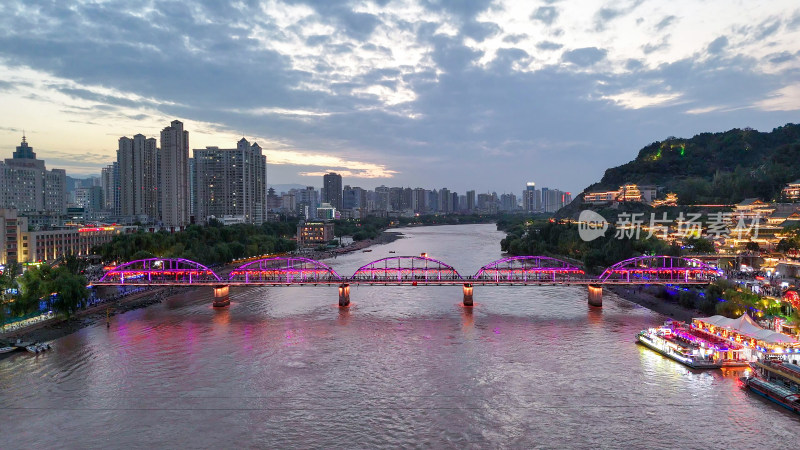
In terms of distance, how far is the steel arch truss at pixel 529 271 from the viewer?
35100 mm

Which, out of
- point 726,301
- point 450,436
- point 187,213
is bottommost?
point 450,436

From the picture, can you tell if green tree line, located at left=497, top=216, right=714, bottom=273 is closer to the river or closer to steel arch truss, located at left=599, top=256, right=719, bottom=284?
steel arch truss, located at left=599, top=256, right=719, bottom=284

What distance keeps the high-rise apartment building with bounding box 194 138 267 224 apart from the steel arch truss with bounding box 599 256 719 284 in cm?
8324

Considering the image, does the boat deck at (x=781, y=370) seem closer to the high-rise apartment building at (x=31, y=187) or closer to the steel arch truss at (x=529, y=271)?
the steel arch truss at (x=529, y=271)

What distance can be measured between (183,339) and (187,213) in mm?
75211

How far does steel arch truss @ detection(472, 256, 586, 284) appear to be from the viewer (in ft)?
115

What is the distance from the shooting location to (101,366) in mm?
21219

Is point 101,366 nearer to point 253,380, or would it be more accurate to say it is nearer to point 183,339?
point 183,339

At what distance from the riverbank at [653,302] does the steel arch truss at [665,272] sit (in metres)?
0.99

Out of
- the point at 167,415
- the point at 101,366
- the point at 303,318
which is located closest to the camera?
the point at 167,415

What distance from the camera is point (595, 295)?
3347 cm

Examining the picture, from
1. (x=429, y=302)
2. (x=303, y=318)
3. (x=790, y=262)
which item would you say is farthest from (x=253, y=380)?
(x=790, y=262)

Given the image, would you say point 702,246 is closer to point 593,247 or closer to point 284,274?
point 593,247

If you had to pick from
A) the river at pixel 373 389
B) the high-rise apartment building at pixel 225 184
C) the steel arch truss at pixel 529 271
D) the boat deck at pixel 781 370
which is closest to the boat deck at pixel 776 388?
the boat deck at pixel 781 370
